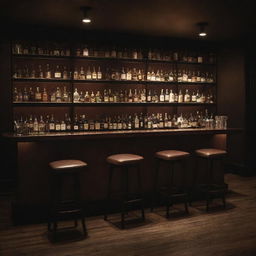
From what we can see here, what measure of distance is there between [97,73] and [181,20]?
190 cm

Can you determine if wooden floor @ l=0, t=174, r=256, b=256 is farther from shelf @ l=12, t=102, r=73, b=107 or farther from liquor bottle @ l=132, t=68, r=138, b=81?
liquor bottle @ l=132, t=68, r=138, b=81

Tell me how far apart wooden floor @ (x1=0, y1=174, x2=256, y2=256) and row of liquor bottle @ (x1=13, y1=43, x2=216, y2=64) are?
9.27 ft

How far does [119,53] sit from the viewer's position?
20.8 feet

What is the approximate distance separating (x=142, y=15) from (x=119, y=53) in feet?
4.97

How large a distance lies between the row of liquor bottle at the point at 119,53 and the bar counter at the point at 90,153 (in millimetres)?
2236

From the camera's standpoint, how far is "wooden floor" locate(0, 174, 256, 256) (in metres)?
3.16

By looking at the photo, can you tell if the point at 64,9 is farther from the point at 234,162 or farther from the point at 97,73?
the point at 234,162

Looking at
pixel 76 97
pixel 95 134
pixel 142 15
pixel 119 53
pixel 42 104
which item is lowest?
pixel 95 134

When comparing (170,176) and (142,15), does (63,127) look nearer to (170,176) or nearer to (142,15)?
(170,176)

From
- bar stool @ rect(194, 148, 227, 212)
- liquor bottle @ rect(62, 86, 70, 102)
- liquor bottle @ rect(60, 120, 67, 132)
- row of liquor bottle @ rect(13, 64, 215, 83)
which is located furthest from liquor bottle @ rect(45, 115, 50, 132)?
bar stool @ rect(194, 148, 227, 212)

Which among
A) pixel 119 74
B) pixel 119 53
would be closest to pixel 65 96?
pixel 119 74

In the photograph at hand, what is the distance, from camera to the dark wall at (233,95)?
672 centimetres

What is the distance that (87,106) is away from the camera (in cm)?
630

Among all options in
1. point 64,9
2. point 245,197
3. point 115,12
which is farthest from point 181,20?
point 245,197
